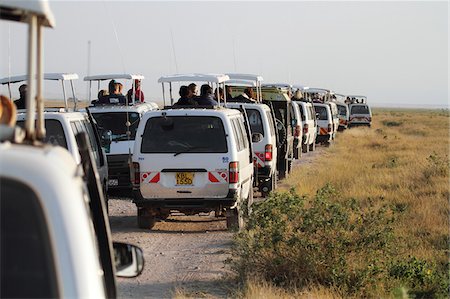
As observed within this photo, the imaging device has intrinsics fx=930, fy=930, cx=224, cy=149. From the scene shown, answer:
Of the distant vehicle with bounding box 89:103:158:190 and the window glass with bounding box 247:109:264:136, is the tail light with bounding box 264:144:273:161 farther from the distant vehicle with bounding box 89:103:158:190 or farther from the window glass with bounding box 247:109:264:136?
the distant vehicle with bounding box 89:103:158:190

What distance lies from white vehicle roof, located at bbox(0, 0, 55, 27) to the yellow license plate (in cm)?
929

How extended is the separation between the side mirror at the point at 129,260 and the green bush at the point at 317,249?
5.48m

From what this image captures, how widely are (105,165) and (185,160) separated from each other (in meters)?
1.24

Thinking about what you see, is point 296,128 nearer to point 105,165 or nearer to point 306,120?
point 306,120

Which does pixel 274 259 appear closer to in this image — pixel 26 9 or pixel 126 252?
pixel 126 252

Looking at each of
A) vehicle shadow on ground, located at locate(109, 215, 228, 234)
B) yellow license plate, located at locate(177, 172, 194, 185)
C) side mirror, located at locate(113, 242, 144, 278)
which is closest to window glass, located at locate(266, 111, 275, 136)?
vehicle shadow on ground, located at locate(109, 215, 228, 234)

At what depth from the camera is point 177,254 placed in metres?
11.8

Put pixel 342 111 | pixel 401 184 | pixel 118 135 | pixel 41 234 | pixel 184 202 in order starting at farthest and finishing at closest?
pixel 342 111, pixel 401 184, pixel 118 135, pixel 184 202, pixel 41 234

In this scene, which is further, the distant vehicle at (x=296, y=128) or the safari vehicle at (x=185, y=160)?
the distant vehicle at (x=296, y=128)

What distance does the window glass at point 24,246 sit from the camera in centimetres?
271

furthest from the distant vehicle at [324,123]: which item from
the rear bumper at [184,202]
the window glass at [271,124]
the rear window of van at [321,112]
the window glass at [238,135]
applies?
the rear bumper at [184,202]

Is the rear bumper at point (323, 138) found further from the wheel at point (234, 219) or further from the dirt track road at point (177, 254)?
the wheel at point (234, 219)

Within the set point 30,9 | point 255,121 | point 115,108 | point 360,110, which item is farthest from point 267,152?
point 360,110

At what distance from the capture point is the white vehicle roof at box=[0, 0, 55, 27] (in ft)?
10.3
